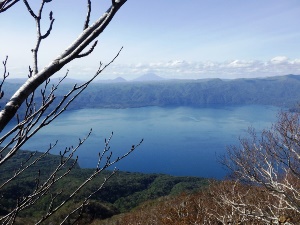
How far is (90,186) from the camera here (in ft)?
133

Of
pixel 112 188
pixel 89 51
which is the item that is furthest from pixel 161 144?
pixel 89 51

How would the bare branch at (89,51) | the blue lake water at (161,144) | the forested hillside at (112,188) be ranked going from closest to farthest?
the bare branch at (89,51)
the forested hillside at (112,188)
the blue lake water at (161,144)

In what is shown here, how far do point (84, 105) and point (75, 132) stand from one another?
95141 millimetres

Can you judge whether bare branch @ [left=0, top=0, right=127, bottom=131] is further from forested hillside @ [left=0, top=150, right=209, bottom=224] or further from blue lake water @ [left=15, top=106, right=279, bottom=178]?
blue lake water @ [left=15, top=106, right=279, bottom=178]

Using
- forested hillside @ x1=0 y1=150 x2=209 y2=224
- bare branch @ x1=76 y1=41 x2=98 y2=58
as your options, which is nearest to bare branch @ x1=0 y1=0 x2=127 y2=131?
bare branch @ x1=76 y1=41 x2=98 y2=58

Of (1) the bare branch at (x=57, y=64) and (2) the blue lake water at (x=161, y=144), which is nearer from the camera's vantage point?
(1) the bare branch at (x=57, y=64)

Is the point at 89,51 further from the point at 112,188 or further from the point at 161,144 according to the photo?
the point at 161,144

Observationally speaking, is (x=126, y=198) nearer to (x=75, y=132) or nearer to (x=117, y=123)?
(x=75, y=132)

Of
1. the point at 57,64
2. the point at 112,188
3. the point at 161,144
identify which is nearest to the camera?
the point at 57,64

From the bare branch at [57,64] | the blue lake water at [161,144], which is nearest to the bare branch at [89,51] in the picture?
the bare branch at [57,64]

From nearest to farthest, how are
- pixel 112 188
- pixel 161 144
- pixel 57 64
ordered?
1. pixel 57 64
2. pixel 112 188
3. pixel 161 144

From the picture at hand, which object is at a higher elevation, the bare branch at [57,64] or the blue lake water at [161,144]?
the bare branch at [57,64]

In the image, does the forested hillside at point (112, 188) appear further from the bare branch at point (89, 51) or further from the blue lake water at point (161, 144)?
the bare branch at point (89, 51)

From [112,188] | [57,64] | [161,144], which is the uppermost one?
[57,64]
